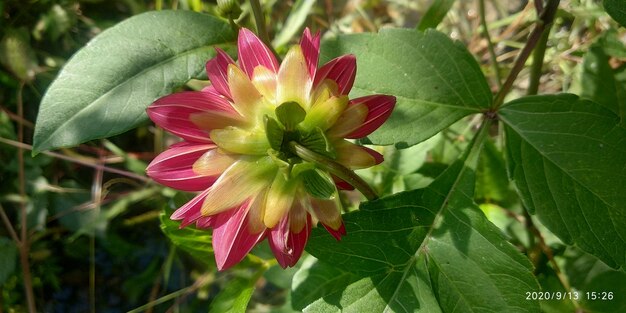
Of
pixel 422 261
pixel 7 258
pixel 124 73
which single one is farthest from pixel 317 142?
pixel 7 258

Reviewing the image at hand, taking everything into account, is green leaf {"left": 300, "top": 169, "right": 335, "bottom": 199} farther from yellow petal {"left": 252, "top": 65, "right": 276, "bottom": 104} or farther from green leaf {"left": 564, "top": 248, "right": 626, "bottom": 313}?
green leaf {"left": 564, "top": 248, "right": 626, "bottom": 313}

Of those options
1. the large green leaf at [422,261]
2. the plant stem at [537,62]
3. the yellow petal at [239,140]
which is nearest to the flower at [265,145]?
the yellow petal at [239,140]

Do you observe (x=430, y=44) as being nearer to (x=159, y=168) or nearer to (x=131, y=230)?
(x=159, y=168)

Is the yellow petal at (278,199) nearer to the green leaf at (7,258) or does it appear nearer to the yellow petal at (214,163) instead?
the yellow petal at (214,163)

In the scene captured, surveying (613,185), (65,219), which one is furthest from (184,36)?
(65,219)

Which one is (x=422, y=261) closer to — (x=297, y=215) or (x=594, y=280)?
(x=297, y=215)
